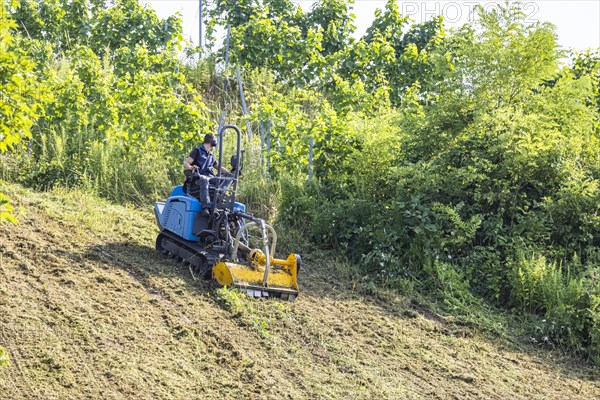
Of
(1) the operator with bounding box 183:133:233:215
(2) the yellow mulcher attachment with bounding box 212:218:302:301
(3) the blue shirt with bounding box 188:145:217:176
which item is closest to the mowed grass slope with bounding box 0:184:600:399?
(2) the yellow mulcher attachment with bounding box 212:218:302:301

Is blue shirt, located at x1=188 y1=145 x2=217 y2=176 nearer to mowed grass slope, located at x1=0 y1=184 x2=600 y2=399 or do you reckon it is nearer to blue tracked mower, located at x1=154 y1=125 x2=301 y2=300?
blue tracked mower, located at x1=154 y1=125 x2=301 y2=300

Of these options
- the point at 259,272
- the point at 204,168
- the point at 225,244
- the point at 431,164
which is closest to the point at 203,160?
the point at 204,168

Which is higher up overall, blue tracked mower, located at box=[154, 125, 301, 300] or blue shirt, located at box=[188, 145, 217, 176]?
blue shirt, located at box=[188, 145, 217, 176]

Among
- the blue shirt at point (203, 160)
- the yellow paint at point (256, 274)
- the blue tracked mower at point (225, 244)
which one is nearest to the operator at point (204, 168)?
the blue shirt at point (203, 160)

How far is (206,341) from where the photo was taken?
9.59 m

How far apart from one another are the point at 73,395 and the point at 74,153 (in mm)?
8851

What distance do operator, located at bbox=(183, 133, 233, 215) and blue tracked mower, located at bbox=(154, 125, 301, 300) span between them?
0.11 meters

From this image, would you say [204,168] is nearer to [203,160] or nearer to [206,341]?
[203,160]

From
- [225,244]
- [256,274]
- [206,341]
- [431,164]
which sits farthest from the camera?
[431,164]

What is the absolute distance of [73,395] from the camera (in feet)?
25.9

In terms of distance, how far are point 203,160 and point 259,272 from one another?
1.99 m

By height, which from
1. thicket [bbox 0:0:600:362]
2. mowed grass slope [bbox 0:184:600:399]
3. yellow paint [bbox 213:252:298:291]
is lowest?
mowed grass slope [bbox 0:184:600:399]

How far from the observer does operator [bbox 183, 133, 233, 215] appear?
1180cm

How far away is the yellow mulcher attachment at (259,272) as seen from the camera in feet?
36.2
